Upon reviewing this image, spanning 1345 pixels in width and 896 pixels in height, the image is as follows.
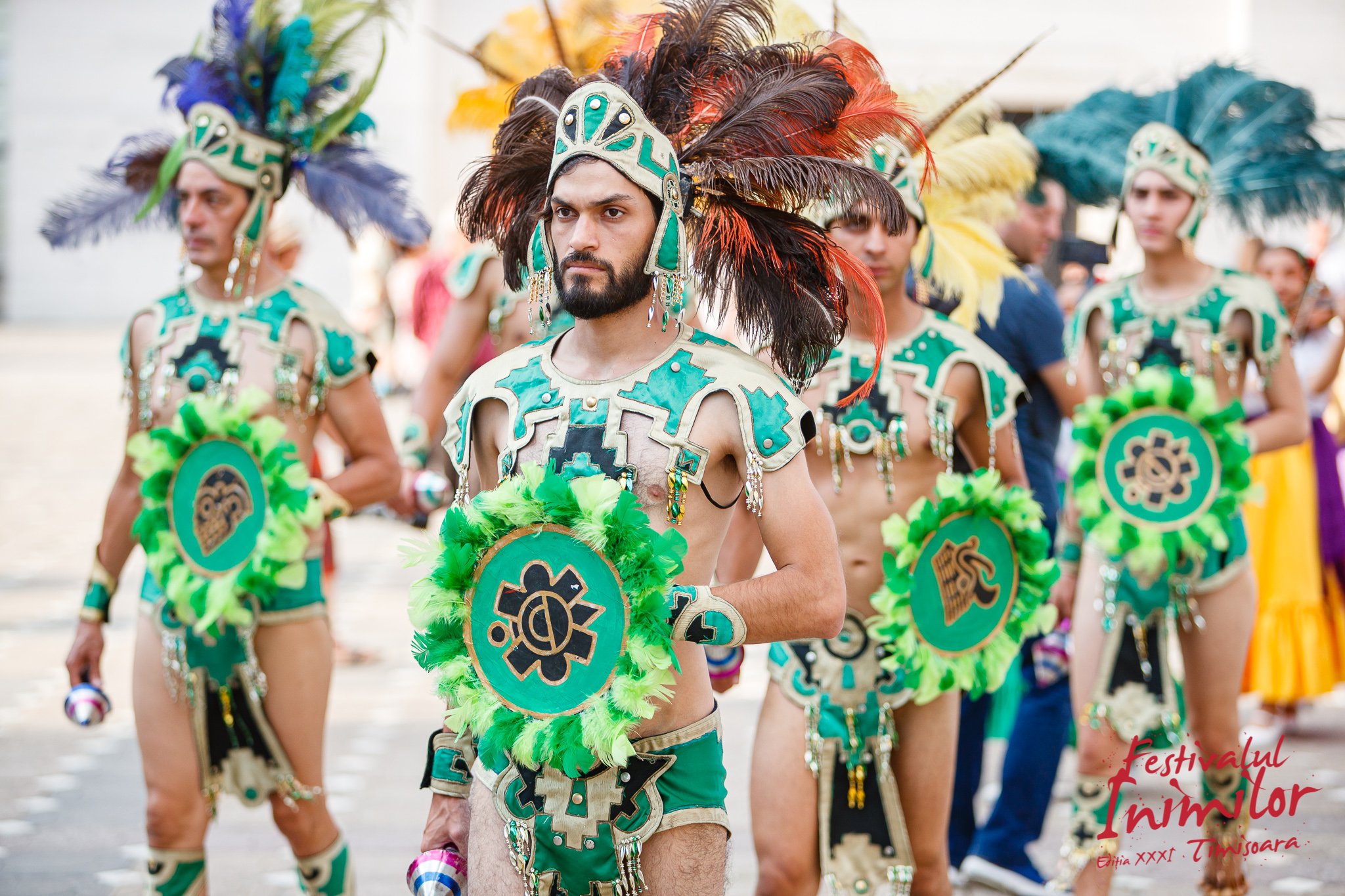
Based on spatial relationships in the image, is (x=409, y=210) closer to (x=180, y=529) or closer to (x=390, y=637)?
(x=180, y=529)

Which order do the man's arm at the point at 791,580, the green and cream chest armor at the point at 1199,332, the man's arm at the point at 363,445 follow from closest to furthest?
the man's arm at the point at 791,580
the man's arm at the point at 363,445
the green and cream chest armor at the point at 1199,332

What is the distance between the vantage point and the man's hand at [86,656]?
442cm

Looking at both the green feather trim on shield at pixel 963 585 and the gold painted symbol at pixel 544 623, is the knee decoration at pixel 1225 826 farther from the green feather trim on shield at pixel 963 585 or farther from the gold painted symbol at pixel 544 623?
the gold painted symbol at pixel 544 623

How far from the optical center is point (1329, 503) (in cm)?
779

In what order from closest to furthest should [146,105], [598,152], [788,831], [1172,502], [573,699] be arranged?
1. [573,699]
2. [598,152]
3. [788,831]
4. [1172,502]
5. [146,105]

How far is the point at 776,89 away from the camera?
3.19 metres

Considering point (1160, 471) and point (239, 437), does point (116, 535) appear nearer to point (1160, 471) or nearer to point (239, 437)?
point (239, 437)

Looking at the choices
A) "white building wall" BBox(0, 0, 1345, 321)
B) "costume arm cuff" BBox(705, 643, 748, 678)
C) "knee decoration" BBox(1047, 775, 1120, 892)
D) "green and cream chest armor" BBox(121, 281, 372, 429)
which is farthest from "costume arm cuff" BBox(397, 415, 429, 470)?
"white building wall" BBox(0, 0, 1345, 321)

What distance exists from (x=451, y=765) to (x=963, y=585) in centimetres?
166

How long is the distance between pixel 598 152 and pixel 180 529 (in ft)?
6.45

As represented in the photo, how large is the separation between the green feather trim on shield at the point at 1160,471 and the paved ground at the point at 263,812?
1.32 meters

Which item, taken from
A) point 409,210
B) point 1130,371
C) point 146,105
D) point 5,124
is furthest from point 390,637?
point 5,124

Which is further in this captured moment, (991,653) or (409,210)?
(409,210)

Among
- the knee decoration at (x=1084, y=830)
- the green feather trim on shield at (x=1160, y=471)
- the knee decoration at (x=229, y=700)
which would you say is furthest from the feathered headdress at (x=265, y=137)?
the knee decoration at (x=1084, y=830)
